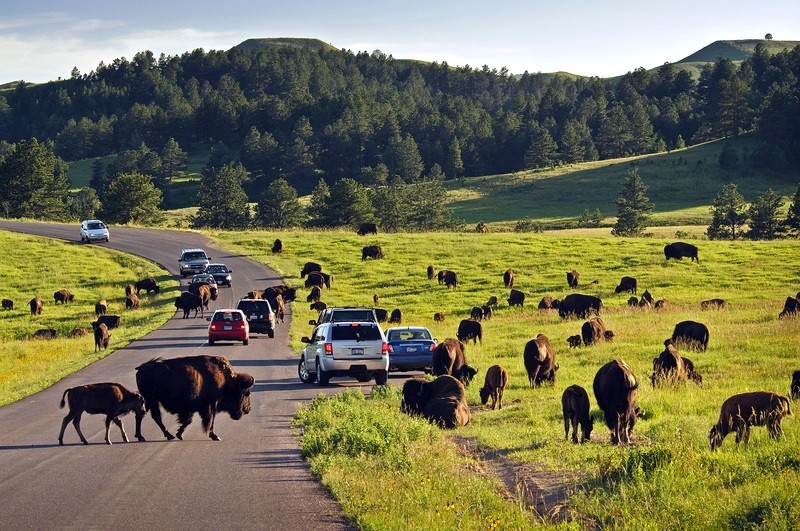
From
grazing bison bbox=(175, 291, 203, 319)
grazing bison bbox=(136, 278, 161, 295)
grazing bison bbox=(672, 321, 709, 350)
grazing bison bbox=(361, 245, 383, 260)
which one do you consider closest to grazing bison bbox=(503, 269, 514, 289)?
grazing bison bbox=(361, 245, 383, 260)

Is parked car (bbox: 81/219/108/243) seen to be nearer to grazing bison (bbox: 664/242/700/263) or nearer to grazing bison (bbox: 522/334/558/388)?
grazing bison (bbox: 664/242/700/263)

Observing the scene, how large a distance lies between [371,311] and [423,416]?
38.0ft

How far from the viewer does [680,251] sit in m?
67.3

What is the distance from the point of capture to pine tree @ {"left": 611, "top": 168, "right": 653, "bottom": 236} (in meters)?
107

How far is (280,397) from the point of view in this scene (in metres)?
23.6

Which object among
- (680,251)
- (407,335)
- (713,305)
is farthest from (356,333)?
(680,251)

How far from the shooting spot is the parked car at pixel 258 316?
1608 inches

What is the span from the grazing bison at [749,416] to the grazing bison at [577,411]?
200cm

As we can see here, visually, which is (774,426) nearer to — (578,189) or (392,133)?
(578,189)

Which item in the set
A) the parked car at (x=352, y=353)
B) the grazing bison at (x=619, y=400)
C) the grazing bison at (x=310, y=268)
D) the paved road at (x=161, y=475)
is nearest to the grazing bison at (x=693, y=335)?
the parked car at (x=352, y=353)

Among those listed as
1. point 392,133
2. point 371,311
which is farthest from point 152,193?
point 371,311

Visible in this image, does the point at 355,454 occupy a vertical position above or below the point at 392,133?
below

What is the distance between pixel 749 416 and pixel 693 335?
1563 centimetres

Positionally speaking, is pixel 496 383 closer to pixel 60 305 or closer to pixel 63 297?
pixel 60 305
